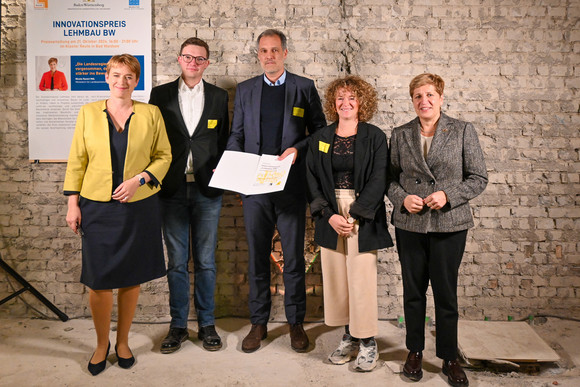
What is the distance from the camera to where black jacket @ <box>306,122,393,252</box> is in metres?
2.63

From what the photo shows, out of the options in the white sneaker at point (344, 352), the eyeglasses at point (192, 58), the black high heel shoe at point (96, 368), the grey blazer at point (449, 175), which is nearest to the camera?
the grey blazer at point (449, 175)

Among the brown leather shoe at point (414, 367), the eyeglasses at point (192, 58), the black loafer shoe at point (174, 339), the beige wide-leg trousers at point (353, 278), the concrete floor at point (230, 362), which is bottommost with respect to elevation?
the concrete floor at point (230, 362)

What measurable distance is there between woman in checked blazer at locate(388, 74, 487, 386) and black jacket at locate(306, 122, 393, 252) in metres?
0.10

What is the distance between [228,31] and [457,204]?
2.21 m

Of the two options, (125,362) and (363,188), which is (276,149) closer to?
(363,188)

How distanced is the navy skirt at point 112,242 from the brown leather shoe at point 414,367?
1738mm

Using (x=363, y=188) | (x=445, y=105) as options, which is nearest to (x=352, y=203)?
(x=363, y=188)

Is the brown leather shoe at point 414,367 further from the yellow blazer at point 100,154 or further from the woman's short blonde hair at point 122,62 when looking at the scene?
the woman's short blonde hair at point 122,62

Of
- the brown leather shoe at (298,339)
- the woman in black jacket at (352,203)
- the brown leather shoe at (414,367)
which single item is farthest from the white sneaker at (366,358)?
the brown leather shoe at (298,339)

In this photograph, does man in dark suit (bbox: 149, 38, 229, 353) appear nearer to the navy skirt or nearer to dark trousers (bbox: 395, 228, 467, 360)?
the navy skirt

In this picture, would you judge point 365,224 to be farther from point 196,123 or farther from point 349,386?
point 196,123

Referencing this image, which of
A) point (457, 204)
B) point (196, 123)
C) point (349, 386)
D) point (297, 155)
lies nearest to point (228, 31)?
point (196, 123)

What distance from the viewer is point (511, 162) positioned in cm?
353

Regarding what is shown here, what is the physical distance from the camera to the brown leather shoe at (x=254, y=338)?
9.90ft
